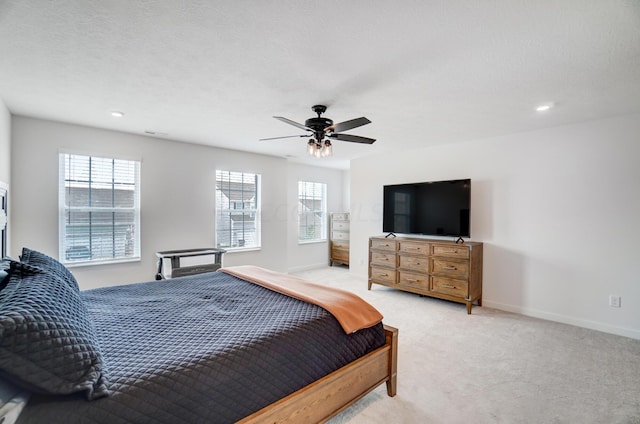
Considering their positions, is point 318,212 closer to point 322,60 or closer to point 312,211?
point 312,211

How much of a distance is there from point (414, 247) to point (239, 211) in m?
3.03

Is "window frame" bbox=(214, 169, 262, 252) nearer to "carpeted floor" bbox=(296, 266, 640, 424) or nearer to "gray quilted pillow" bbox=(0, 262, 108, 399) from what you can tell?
"carpeted floor" bbox=(296, 266, 640, 424)

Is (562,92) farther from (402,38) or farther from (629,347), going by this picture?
(629,347)

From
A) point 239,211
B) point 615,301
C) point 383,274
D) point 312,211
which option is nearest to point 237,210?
point 239,211

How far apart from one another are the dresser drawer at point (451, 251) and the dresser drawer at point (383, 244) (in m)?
0.67

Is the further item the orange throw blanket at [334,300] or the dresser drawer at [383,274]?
the dresser drawer at [383,274]

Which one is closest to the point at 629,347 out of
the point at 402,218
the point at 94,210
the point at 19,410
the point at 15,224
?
the point at 402,218

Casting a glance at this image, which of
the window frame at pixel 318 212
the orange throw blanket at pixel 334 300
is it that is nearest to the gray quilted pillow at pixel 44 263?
the orange throw blanket at pixel 334 300

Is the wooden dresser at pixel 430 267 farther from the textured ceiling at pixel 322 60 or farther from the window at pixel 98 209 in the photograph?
the window at pixel 98 209

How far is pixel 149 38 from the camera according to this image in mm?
1850

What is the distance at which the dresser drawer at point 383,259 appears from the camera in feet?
15.5

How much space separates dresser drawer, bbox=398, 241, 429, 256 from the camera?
4344 millimetres

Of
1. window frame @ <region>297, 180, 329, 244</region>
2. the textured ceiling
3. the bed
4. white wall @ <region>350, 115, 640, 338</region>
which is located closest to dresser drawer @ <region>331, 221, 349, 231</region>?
window frame @ <region>297, 180, 329, 244</region>

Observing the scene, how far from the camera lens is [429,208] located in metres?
4.59
